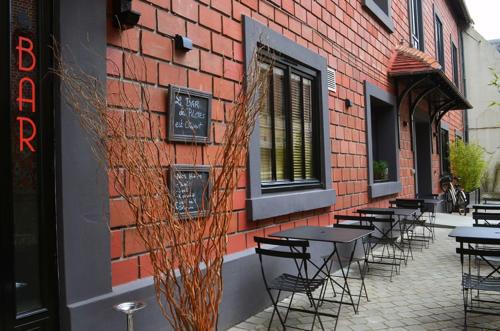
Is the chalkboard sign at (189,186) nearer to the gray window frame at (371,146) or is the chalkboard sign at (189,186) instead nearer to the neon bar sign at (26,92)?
the neon bar sign at (26,92)

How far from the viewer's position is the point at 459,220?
10.8 metres

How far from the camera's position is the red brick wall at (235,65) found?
312cm

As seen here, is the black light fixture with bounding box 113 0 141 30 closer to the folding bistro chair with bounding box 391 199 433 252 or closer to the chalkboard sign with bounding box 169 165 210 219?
the chalkboard sign with bounding box 169 165 210 219

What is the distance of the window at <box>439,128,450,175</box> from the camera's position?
14686 mm

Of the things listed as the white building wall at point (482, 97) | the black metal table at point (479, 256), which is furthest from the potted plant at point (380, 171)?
the white building wall at point (482, 97)

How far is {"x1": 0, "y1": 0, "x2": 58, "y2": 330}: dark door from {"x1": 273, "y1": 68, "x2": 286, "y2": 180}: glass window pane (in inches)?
116

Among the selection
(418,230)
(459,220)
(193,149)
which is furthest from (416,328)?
(459,220)

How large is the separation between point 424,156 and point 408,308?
915cm

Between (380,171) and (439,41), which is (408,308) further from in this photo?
(439,41)

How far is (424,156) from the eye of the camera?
12742mm

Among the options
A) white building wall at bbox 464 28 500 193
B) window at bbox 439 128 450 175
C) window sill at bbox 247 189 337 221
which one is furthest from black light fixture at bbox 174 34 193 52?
white building wall at bbox 464 28 500 193

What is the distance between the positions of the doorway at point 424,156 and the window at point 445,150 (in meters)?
1.95

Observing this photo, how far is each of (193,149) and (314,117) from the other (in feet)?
9.55

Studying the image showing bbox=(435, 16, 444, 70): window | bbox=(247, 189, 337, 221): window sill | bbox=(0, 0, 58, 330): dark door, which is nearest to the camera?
bbox=(0, 0, 58, 330): dark door
